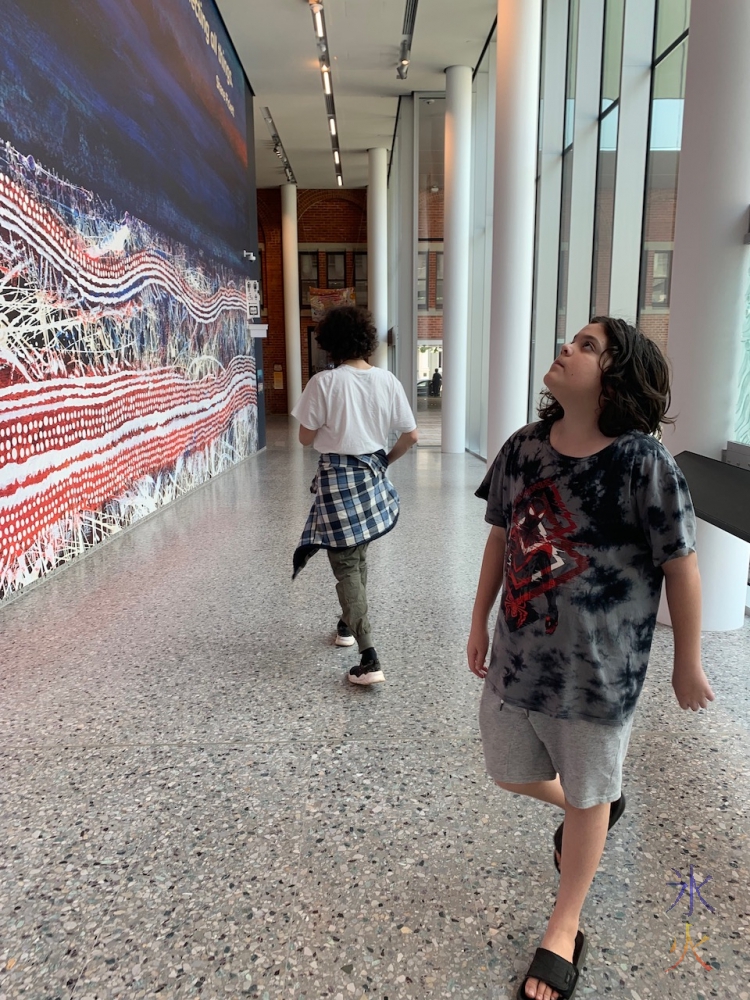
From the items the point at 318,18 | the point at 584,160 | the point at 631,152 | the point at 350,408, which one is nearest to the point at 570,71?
the point at 584,160

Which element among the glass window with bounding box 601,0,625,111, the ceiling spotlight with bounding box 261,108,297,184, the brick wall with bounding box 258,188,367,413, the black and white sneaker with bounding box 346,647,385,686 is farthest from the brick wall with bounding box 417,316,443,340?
the black and white sneaker with bounding box 346,647,385,686

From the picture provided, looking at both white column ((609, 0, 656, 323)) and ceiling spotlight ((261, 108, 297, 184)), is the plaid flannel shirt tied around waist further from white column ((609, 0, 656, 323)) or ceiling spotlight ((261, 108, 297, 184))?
ceiling spotlight ((261, 108, 297, 184))

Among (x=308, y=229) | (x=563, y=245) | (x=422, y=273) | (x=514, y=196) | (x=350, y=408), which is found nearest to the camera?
(x=350, y=408)

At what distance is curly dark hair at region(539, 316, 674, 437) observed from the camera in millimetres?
1382

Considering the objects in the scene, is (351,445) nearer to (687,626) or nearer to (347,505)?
(347,505)

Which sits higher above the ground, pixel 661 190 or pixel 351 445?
pixel 661 190

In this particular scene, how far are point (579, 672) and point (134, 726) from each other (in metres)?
1.94

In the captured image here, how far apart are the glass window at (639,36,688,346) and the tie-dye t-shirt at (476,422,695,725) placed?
4306mm

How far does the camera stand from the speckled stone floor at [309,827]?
1.57m

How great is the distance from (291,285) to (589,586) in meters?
21.7

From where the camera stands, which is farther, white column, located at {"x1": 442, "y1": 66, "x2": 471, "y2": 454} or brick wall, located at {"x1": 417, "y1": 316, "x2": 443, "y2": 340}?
brick wall, located at {"x1": 417, "y1": 316, "x2": 443, "y2": 340}

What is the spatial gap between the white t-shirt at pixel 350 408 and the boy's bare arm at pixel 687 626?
1714mm

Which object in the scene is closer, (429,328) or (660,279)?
(660,279)

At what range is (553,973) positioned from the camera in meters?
1.47
